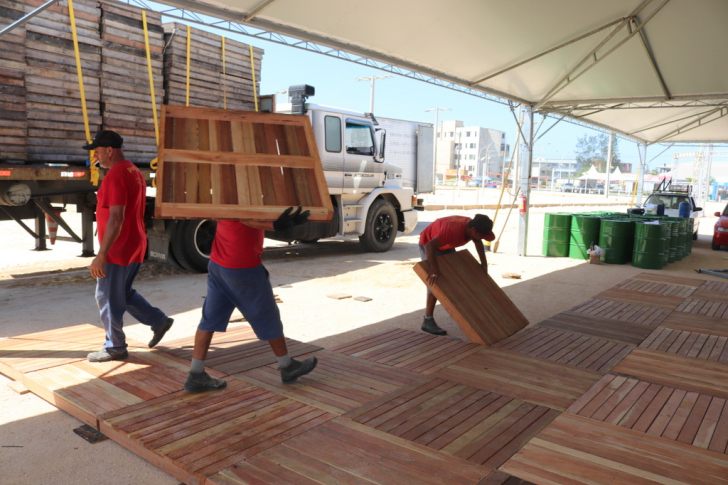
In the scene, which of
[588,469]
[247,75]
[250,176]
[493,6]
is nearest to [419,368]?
[588,469]

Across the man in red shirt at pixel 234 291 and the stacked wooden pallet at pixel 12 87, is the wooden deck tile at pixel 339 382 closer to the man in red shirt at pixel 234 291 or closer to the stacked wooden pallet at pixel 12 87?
the man in red shirt at pixel 234 291

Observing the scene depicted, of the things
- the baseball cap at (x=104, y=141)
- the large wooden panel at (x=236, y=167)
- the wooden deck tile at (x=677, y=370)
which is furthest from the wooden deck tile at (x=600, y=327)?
the baseball cap at (x=104, y=141)

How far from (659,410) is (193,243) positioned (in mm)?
7355

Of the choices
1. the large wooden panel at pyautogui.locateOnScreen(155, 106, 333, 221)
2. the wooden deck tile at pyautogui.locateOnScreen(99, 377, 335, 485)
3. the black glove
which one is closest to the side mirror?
the large wooden panel at pyautogui.locateOnScreen(155, 106, 333, 221)

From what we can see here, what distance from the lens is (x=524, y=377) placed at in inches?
182

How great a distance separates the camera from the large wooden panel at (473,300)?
5617 millimetres

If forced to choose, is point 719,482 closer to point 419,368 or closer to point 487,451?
point 487,451

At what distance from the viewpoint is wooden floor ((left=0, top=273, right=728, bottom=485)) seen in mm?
3107

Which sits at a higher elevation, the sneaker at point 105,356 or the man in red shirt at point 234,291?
the man in red shirt at point 234,291

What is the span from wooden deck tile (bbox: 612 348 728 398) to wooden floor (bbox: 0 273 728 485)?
0.02 m

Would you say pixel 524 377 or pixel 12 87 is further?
pixel 12 87

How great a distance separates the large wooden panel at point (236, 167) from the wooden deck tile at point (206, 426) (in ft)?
4.40

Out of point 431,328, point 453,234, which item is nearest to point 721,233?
point 431,328

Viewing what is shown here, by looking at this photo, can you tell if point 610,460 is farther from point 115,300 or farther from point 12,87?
point 12,87
